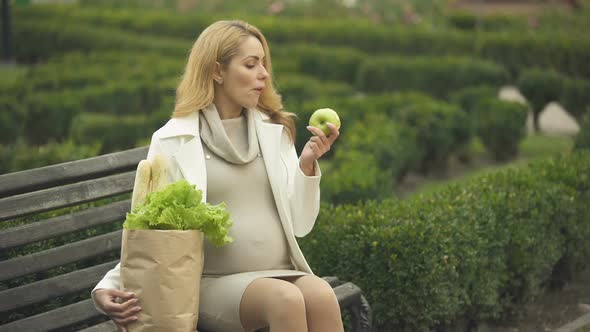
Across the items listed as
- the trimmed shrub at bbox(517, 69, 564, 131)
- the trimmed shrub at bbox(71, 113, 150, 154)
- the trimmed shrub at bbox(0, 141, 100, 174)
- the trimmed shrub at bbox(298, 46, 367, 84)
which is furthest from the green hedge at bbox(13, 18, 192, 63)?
the trimmed shrub at bbox(0, 141, 100, 174)

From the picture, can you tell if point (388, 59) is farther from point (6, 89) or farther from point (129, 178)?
point (129, 178)

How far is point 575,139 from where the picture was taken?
27.1 feet

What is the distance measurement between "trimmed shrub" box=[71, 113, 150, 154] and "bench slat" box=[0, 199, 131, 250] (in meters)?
6.00

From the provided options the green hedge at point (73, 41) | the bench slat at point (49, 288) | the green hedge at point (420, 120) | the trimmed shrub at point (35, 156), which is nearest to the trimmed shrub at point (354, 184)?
the trimmed shrub at point (35, 156)

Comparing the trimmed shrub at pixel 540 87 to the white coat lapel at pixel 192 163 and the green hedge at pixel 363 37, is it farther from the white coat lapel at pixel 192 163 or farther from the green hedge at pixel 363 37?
the white coat lapel at pixel 192 163

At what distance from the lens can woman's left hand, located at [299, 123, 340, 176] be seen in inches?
139

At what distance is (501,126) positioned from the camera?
1195 cm

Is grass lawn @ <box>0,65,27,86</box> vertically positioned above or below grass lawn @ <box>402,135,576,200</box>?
below

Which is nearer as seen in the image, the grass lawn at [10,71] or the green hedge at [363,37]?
the green hedge at [363,37]

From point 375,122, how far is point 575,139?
2.50 metres

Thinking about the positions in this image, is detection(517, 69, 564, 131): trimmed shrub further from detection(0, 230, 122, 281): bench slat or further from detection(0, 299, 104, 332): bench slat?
detection(0, 299, 104, 332): bench slat

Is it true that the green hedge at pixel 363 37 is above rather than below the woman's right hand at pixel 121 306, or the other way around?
below

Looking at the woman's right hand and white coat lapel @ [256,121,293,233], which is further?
white coat lapel @ [256,121,293,233]

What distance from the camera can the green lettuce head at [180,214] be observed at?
317cm
